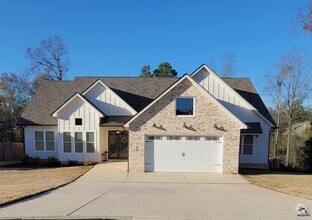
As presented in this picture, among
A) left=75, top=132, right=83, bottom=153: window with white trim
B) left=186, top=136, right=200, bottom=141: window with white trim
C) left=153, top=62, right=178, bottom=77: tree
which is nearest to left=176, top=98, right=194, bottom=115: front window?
left=186, top=136, right=200, bottom=141: window with white trim

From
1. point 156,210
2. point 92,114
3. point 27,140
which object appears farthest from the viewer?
point 27,140

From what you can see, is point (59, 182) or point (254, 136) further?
point (254, 136)

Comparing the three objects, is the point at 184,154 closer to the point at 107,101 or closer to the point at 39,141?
the point at 107,101

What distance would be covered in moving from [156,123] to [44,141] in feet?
33.8

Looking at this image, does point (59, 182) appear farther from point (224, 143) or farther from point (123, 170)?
point (224, 143)

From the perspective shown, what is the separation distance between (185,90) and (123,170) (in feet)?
22.5

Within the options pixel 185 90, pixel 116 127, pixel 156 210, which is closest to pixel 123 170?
pixel 116 127

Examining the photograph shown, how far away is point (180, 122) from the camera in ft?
48.1

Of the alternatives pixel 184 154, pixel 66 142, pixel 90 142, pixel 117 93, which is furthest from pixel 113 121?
pixel 184 154

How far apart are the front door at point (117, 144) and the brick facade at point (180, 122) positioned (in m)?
4.58

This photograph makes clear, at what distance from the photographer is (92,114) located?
1728 centimetres

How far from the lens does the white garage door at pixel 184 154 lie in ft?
48.0

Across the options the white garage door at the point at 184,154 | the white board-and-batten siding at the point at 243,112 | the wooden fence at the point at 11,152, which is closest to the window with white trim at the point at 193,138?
the white garage door at the point at 184,154

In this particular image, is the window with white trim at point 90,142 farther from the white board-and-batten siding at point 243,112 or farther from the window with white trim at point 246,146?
the window with white trim at point 246,146
